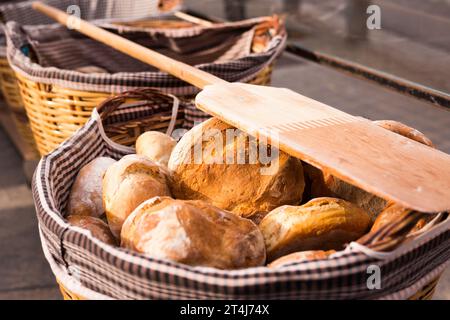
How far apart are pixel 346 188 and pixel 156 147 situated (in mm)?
307

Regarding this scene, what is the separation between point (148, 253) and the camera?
547 mm

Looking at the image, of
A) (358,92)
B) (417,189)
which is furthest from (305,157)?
(358,92)

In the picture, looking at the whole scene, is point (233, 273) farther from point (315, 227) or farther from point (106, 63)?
point (106, 63)

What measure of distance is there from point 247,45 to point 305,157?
2.81ft

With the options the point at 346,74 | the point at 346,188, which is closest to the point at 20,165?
the point at 346,74

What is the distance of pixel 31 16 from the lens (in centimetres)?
178

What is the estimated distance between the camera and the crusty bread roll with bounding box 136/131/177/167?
0.80 meters

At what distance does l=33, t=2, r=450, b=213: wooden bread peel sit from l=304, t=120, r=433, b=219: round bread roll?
0.07 meters

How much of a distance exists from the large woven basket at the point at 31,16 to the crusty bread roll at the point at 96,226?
100 centimetres

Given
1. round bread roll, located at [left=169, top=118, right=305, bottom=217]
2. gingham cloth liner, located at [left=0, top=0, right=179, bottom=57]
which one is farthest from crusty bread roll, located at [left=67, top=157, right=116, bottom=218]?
gingham cloth liner, located at [left=0, top=0, right=179, bottom=57]

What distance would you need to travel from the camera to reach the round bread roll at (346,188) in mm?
677

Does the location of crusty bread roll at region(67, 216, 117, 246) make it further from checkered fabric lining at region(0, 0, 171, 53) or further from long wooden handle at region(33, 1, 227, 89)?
checkered fabric lining at region(0, 0, 171, 53)

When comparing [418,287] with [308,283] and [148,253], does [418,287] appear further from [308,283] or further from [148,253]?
[148,253]

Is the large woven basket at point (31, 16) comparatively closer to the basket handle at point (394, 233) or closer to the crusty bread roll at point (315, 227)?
the crusty bread roll at point (315, 227)
